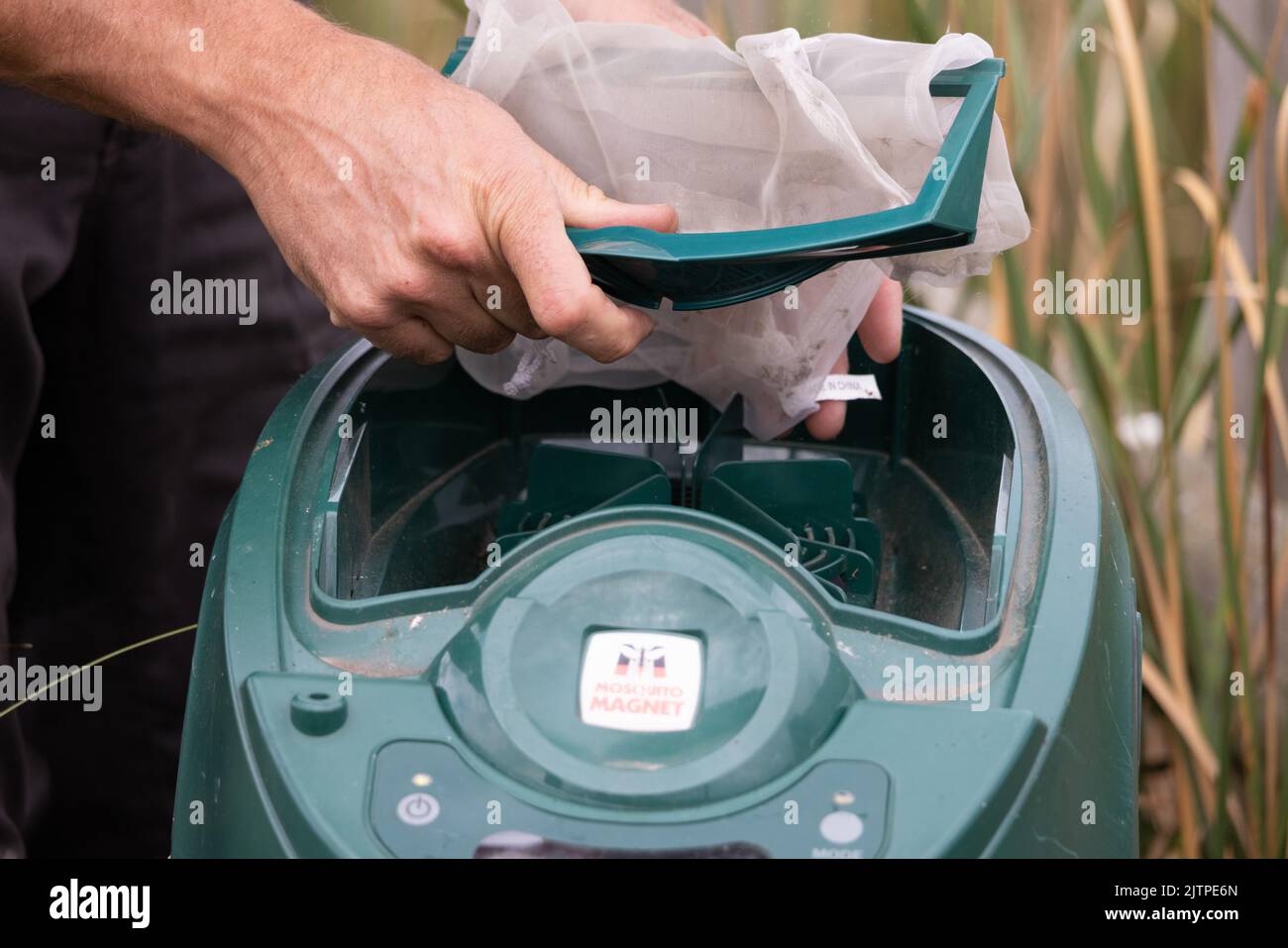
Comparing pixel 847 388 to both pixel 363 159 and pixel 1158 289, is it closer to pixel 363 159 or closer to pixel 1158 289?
pixel 363 159

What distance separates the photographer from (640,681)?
0.66 metres

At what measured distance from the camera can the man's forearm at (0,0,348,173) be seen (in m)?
0.84

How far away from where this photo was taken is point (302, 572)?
29.7 inches

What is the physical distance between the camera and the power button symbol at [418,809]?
24.3 inches

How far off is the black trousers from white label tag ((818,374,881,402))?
0.59 metres

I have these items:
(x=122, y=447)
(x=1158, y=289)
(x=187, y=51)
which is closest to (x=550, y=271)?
(x=187, y=51)

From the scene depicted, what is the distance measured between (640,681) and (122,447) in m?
0.79

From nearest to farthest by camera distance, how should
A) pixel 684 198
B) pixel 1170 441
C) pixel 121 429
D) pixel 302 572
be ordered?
pixel 302 572 → pixel 684 198 → pixel 121 429 → pixel 1170 441

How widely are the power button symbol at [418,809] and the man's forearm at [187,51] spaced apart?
0.45 metres

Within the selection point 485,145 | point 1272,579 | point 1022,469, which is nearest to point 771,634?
point 1022,469

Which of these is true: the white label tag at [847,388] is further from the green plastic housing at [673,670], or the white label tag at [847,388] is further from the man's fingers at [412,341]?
the man's fingers at [412,341]

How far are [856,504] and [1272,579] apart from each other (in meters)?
0.63
